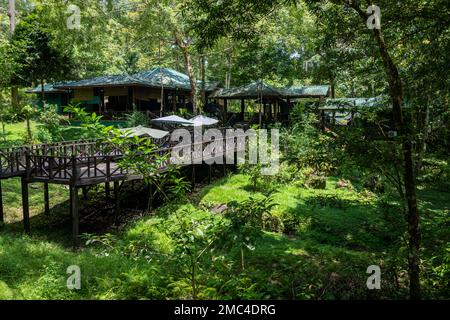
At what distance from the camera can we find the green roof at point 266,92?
1094 inches

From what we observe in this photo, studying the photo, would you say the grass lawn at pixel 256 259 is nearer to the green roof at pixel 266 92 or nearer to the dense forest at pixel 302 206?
the dense forest at pixel 302 206

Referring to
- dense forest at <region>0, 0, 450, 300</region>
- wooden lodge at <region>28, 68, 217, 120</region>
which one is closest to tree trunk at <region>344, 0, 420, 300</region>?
dense forest at <region>0, 0, 450, 300</region>

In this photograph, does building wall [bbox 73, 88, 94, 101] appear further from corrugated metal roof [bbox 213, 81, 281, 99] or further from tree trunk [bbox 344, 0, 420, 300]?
tree trunk [bbox 344, 0, 420, 300]

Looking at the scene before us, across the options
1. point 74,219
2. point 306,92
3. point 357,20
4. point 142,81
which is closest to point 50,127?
point 142,81

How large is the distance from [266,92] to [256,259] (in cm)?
1969

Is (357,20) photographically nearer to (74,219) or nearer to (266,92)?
(74,219)

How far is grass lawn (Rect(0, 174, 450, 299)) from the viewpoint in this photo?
616 centimetres

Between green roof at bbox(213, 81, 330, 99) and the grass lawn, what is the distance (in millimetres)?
13422

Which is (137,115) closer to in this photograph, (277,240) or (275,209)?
(275,209)

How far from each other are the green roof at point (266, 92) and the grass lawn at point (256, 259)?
44.0 feet

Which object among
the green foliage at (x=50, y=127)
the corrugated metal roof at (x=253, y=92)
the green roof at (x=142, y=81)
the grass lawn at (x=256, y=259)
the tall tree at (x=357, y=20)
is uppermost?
the green roof at (x=142, y=81)

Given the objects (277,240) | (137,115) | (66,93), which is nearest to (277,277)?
(277,240)

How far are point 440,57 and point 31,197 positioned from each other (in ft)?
53.5

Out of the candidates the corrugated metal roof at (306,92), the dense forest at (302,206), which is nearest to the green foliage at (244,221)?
the dense forest at (302,206)
